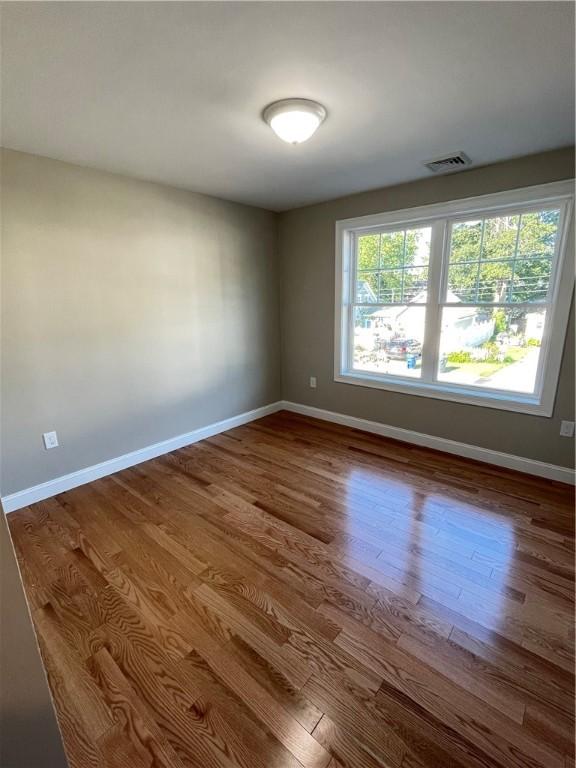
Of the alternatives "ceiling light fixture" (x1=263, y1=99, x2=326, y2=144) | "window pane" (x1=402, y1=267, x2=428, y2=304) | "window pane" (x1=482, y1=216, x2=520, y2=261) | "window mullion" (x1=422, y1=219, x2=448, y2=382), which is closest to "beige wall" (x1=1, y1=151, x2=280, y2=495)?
"ceiling light fixture" (x1=263, y1=99, x2=326, y2=144)

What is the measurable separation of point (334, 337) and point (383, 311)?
0.59 m

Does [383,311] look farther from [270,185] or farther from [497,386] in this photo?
[270,185]

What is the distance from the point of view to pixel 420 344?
3.28 m

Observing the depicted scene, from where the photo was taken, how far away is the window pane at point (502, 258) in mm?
2541

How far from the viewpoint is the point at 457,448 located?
312 cm

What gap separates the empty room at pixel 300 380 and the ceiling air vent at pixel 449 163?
0.9 inches

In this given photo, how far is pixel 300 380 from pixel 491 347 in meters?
2.08

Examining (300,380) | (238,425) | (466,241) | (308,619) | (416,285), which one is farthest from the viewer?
(300,380)

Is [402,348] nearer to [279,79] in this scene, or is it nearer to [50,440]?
[279,79]

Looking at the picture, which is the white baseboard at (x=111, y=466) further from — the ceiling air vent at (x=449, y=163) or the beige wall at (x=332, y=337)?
the ceiling air vent at (x=449, y=163)

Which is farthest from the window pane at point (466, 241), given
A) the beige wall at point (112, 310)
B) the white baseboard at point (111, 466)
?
the white baseboard at point (111, 466)

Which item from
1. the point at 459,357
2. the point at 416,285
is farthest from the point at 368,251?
the point at 459,357

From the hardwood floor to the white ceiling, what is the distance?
2375mm

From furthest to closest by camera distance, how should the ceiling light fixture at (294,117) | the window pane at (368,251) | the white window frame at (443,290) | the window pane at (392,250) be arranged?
the window pane at (368,251) < the window pane at (392,250) < the white window frame at (443,290) < the ceiling light fixture at (294,117)
